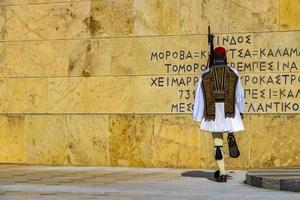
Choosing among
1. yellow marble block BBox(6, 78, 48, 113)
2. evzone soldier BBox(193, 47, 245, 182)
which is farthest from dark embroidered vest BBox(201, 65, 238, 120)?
yellow marble block BBox(6, 78, 48, 113)

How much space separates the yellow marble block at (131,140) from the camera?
13.9m

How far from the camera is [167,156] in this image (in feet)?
45.2

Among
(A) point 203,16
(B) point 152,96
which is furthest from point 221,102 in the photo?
(A) point 203,16

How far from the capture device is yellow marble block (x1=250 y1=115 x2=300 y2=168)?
1314cm

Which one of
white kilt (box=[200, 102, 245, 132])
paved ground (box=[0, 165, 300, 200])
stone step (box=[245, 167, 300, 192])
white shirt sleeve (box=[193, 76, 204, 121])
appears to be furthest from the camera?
white shirt sleeve (box=[193, 76, 204, 121])

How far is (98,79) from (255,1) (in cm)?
339

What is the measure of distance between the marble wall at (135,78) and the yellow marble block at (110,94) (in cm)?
2

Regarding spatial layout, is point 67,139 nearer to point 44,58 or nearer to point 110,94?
point 110,94

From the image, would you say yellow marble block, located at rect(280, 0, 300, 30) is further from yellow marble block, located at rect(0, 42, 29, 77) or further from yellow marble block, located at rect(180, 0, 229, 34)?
yellow marble block, located at rect(0, 42, 29, 77)

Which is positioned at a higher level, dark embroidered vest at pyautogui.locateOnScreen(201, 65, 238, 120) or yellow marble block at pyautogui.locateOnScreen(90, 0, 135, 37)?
yellow marble block at pyautogui.locateOnScreen(90, 0, 135, 37)

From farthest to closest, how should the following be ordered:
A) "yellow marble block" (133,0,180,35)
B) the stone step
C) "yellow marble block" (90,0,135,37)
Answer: "yellow marble block" (90,0,135,37)
"yellow marble block" (133,0,180,35)
the stone step

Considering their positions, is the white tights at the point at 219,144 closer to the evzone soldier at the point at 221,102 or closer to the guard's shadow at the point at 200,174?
the evzone soldier at the point at 221,102

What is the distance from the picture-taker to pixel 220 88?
1112cm

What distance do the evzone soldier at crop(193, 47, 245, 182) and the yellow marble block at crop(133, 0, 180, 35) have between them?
2.87 metres
